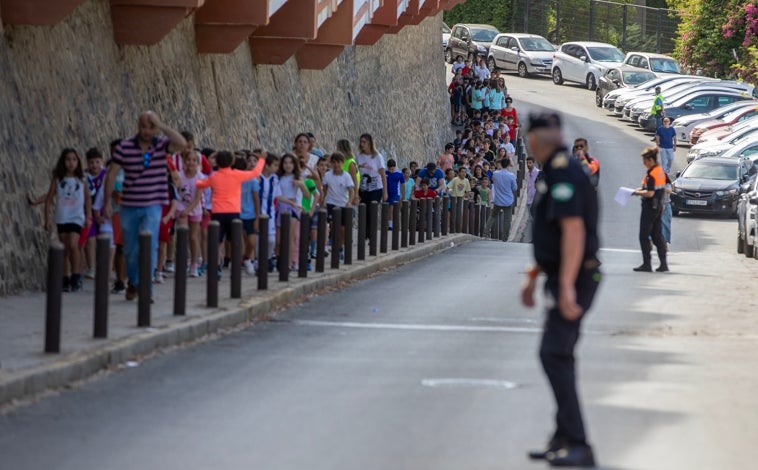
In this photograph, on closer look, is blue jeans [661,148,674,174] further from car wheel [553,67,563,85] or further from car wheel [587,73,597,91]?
car wheel [553,67,563,85]

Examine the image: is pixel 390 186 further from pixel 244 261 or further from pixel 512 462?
pixel 512 462

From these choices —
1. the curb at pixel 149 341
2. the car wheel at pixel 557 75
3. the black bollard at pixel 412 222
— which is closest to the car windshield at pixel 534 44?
the car wheel at pixel 557 75

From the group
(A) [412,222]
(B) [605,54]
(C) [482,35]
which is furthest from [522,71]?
(A) [412,222]

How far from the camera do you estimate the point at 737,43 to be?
66.6 meters

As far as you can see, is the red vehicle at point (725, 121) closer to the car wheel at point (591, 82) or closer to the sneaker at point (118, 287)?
the car wheel at point (591, 82)

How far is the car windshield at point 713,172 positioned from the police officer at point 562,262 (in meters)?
32.6

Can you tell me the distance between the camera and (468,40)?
6769 cm

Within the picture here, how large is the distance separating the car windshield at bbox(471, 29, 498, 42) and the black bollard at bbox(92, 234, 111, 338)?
2381 inches

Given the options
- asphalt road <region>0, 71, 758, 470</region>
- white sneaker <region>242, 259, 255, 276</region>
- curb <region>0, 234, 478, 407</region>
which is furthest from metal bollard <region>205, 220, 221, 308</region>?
white sneaker <region>242, 259, 255, 276</region>

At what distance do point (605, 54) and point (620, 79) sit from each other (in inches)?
232

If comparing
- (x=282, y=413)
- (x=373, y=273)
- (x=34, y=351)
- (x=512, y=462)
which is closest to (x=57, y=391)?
(x=34, y=351)

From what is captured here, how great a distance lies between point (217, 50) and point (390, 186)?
4.96 metres

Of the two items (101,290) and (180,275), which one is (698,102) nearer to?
(180,275)

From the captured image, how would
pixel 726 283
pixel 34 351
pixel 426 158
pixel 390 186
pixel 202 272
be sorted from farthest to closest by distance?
1. pixel 426 158
2. pixel 390 186
3. pixel 726 283
4. pixel 202 272
5. pixel 34 351
